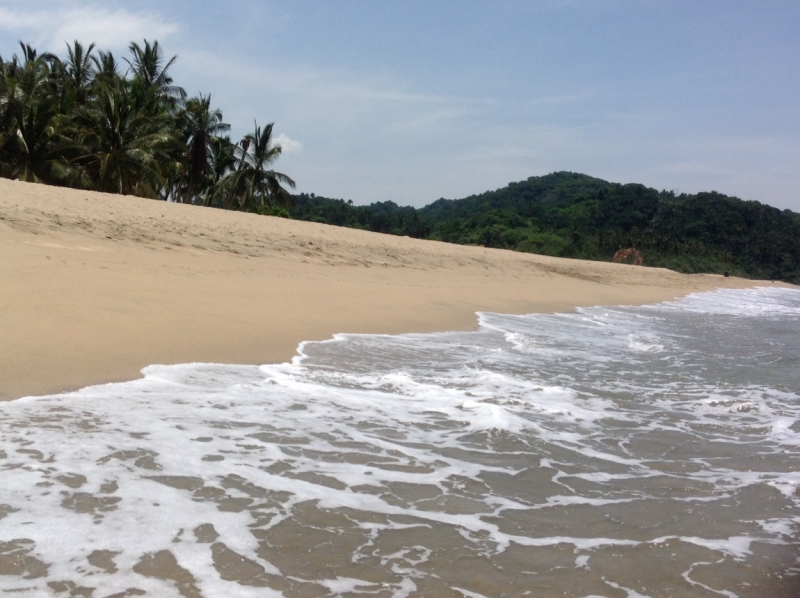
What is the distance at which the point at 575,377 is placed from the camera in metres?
5.76

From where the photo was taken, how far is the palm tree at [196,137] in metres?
33.0

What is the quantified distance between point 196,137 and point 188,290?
28.0m

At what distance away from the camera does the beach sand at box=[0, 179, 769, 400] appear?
471 cm

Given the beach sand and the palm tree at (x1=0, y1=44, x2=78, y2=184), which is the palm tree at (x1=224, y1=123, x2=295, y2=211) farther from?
the beach sand

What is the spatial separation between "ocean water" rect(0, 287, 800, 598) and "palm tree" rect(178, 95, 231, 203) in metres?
30.1

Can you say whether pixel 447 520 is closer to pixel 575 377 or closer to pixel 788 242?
pixel 575 377

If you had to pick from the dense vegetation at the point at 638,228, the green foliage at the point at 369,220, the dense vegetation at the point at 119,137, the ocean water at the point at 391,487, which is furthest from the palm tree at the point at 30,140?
the green foliage at the point at 369,220

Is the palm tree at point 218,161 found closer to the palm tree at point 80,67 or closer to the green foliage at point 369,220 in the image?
the palm tree at point 80,67

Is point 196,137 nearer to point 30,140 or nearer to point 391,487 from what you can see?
point 30,140

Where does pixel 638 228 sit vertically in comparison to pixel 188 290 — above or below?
above

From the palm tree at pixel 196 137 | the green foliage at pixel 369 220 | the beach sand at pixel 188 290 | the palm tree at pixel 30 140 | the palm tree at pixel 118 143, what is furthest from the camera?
the green foliage at pixel 369 220

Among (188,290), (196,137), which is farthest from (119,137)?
(188,290)

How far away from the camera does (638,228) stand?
77.6 meters

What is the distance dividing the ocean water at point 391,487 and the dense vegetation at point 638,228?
52.5 metres
